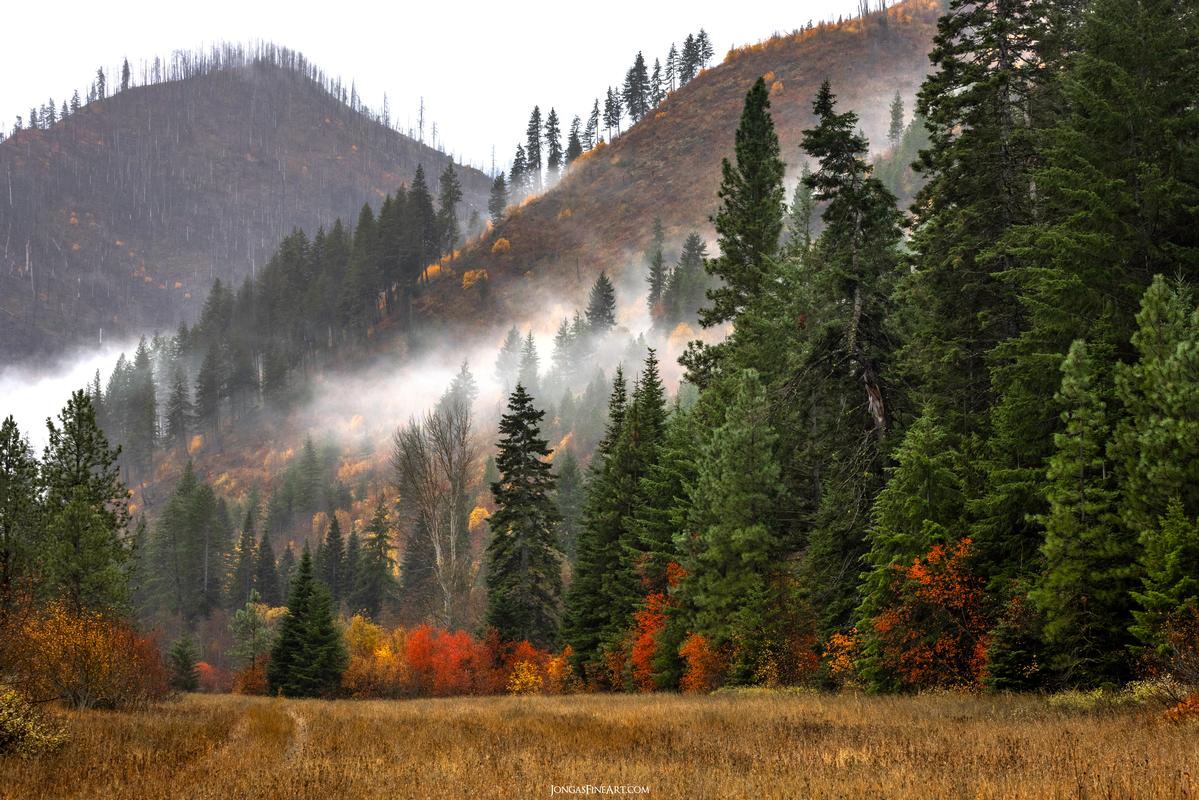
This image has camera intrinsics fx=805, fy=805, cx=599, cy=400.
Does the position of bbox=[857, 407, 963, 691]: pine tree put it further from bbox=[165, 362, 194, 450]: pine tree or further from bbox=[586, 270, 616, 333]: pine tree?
bbox=[165, 362, 194, 450]: pine tree

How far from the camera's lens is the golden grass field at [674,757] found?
7.67m

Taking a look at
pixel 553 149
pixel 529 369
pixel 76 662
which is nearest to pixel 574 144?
pixel 553 149

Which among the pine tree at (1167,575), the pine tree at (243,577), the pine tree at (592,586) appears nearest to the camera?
the pine tree at (1167,575)

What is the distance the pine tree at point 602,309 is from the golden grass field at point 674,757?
96.7 metres

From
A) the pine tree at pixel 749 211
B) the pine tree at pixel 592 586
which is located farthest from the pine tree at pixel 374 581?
the pine tree at pixel 749 211

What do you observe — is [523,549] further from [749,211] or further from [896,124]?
[896,124]

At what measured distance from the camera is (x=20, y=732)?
35.5 feet

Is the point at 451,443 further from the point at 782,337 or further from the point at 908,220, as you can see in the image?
the point at 908,220

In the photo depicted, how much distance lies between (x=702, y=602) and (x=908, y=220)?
14.2 meters

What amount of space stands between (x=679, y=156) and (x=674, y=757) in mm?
155454

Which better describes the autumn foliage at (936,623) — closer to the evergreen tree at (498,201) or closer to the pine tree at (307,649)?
the pine tree at (307,649)

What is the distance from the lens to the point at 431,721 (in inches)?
679

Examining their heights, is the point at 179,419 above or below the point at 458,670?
above

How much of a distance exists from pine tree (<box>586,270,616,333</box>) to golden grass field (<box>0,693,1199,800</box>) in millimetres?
96697
